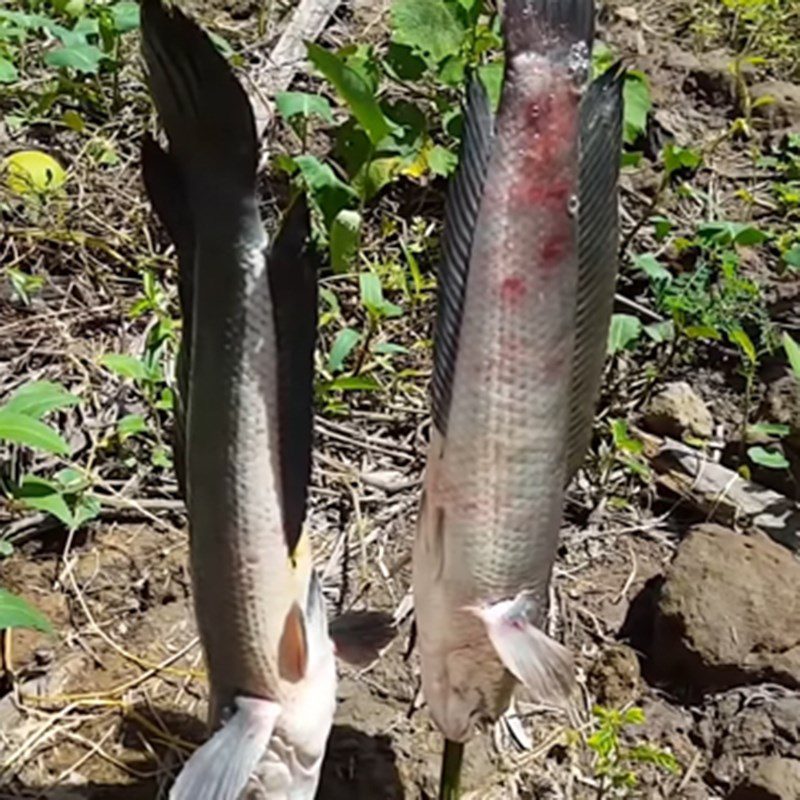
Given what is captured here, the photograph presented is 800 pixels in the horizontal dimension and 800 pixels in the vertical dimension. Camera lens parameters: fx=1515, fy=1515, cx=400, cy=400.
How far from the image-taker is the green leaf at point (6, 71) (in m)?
3.14

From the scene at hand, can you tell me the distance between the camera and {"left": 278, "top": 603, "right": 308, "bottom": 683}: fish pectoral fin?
1.54 meters

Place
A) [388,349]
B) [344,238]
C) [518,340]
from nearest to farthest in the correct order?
[518,340]
[388,349]
[344,238]

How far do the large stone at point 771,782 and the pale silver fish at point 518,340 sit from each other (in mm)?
606

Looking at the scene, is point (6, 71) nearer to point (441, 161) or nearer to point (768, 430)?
point (441, 161)

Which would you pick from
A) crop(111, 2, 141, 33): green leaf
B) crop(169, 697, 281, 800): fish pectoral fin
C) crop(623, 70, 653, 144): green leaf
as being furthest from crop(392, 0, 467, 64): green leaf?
crop(169, 697, 281, 800): fish pectoral fin

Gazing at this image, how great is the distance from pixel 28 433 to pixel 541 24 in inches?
37.7

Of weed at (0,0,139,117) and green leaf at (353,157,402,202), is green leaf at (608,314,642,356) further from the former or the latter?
weed at (0,0,139,117)

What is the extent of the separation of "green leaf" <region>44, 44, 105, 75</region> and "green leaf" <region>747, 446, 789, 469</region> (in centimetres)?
160

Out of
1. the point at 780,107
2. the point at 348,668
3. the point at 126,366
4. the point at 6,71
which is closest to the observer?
the point at 348,668

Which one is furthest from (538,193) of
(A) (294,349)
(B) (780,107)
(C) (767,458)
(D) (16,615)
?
(B) (780,107)

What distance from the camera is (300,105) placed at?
301cm

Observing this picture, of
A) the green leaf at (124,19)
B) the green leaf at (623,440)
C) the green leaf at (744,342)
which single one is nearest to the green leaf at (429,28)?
the green leaf at (124,19)

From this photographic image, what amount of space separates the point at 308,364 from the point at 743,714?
1.00m

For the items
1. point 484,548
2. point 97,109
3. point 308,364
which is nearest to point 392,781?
point 484,548
